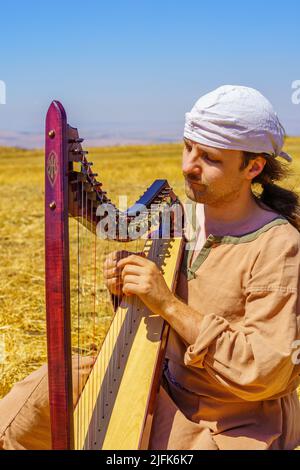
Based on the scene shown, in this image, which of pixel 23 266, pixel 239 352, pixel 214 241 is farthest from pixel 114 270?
pixel 23 266

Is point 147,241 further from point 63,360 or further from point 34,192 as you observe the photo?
point 34,192

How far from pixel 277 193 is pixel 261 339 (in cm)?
69

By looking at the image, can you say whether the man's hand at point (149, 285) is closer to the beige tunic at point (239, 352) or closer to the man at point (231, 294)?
the man at point (231, 294)

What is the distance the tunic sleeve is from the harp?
27 centimetres

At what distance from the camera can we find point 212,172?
2615 mm

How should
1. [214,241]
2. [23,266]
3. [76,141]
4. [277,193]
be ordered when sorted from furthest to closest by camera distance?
[23,266] < [277,193] < [214,241] < [76,141]

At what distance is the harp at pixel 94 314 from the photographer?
1907mm

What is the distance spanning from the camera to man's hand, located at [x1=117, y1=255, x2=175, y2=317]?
2.53 metres

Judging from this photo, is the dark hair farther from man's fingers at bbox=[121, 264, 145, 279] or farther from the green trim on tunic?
man's fingers at bbox=[121, 264, 145, 279]

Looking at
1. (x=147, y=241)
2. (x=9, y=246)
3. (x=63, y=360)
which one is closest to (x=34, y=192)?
(x=9, y=246)

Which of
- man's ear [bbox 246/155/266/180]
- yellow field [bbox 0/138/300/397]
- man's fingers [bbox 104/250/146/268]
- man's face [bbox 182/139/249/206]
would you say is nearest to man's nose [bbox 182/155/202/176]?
man's face [bbox 182/139/249/206]

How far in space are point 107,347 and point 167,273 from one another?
365 mm

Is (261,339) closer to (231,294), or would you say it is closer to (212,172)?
(231,294)

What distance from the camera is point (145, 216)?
2988mm
